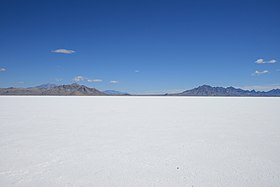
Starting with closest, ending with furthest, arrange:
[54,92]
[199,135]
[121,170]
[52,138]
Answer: [121,170], [52,138], [199,135], [54,92]

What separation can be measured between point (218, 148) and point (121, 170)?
8.11 ft

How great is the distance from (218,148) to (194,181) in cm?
199

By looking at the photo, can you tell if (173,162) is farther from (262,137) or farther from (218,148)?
(262,137)

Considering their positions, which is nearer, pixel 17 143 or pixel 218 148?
pixel 218 148

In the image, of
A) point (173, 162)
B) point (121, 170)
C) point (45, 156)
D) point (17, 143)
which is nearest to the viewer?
point (121, 170)

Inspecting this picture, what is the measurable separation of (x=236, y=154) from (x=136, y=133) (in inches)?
119

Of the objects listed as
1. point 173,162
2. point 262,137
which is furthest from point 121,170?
point 262,137

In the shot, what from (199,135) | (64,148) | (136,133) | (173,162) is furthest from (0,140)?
(199,135)

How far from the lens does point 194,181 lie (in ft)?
10.8

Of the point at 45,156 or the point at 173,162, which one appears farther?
the point at 45,156

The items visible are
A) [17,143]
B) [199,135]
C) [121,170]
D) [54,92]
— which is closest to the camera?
[121,170]

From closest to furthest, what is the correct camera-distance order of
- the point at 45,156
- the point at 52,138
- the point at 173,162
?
the point at 173,162, the point at 45,156, the point at 52,138

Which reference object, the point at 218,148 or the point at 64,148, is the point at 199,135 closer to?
the point at 218,148

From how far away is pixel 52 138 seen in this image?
19.5 feet
